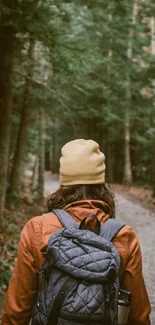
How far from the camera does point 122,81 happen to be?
24.5 m

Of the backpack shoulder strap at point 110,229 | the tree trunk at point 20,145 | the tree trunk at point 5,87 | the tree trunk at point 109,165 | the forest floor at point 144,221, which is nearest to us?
the backpack shoulder strap at point 110,229

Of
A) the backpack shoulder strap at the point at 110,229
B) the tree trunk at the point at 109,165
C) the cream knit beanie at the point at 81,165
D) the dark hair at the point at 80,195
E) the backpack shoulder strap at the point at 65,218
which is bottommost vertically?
the tree trunk at the point at 109,165

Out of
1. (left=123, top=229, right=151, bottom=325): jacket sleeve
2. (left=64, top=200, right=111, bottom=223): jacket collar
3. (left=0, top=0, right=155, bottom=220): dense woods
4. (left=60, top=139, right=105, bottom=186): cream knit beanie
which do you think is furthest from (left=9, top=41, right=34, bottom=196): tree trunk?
(left=123, top=229, right=151, bottom=325): jacket sleeve

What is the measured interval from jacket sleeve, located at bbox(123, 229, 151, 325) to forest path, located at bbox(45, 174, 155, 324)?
1871 mm

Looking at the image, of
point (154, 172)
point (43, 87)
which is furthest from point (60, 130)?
point (43, 87)

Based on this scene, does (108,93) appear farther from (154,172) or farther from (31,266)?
(31,266)

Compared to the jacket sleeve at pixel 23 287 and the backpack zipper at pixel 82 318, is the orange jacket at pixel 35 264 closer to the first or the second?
the jacket sleeve at pixel 23 287

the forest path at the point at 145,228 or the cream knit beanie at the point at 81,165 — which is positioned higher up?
the cream knit beanie at the point at 81,165

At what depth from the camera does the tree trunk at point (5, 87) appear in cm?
900

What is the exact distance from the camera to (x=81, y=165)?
256cm

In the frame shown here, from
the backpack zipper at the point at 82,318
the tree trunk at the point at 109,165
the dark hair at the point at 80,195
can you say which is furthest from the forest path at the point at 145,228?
the tree trunk at the point at 109,165

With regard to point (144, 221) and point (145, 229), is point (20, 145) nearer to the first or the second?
point (144, 221)

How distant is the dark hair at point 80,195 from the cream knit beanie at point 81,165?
0.14ft

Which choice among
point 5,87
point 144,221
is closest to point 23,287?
point 5,87
